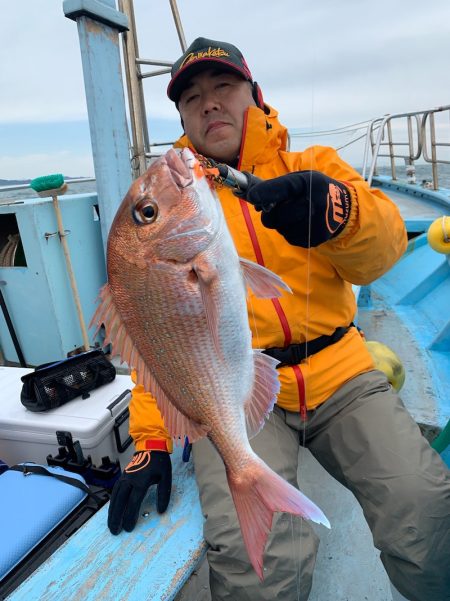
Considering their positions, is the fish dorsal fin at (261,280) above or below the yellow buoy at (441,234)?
above

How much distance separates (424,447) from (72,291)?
12.0 ft

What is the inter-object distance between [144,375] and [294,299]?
845 millimetres

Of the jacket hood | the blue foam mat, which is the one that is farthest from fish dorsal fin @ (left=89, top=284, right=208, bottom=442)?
the jacket hood

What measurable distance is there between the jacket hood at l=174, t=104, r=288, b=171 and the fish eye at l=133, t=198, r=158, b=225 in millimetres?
932

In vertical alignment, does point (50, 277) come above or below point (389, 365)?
above

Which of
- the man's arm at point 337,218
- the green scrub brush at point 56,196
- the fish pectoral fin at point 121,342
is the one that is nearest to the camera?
the fish pectoral fin at point 121,342

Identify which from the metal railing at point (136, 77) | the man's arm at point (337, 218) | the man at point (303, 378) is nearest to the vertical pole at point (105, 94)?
the metal railing at point (136, 77)

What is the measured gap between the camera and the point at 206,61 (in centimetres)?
187

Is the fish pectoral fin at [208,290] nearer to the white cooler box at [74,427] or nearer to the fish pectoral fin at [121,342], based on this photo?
the fish pectoral fin at [121,342]

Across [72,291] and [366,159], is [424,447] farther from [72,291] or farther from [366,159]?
[366,159]

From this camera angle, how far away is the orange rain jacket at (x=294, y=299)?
188 centimetres

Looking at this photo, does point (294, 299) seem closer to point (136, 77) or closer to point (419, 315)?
point (419, 315)

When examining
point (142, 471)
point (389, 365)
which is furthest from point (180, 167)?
point (389, 365)

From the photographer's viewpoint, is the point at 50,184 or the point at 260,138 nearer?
the point at 260,138
